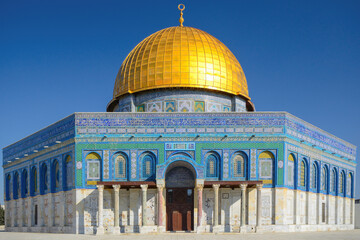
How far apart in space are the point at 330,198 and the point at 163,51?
45.9 feet

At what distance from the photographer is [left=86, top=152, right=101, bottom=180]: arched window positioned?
89.0 feet

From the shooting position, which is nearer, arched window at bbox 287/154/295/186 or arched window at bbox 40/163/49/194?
arched window at bbox 287/154/295/186

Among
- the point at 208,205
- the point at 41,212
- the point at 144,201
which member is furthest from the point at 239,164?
the point at 41,212

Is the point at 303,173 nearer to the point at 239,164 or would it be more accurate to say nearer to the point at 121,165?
the point at 239,164

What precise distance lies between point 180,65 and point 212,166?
23.4 feet

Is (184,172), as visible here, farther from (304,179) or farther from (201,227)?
(304,179)

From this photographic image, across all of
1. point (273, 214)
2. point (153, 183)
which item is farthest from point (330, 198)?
point (153, 183)

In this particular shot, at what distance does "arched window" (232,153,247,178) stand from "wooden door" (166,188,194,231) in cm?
266

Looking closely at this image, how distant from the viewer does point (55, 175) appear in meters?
29.8

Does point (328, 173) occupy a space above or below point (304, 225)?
above

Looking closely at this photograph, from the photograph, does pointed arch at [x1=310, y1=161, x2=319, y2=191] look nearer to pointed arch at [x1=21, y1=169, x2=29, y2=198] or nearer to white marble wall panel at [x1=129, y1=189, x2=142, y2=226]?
white marble wall panel at [x1=129, y1=189, x2=142, y2=226]

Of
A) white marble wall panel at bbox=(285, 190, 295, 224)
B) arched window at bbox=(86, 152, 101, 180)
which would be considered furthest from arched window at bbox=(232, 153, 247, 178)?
arched window at bbox=(86, 152, 101, 180)

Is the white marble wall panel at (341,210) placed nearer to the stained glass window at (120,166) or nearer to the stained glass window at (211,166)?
the stained glass window at (211,166)

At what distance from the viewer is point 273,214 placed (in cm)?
2670
